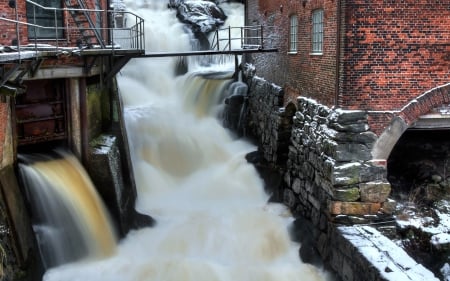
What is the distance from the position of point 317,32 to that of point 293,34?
205cm

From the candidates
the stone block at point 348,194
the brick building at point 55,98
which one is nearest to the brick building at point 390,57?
the stone block at point 348,194

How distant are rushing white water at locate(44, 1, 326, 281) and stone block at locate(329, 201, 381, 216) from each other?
1.36 meters

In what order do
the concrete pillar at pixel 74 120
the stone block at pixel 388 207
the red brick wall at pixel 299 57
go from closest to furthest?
the stone block at pixel 388 207 → the red brick wall at pixel 299 57 → the concrete pillar at pixel 74 120

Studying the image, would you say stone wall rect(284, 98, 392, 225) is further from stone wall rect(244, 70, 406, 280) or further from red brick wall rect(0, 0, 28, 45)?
red brick wall rect(0, 0, 28, 45)

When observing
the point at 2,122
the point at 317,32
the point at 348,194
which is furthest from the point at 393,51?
the point at 2,122

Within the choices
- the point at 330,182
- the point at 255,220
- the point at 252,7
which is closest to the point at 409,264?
the point at 330,182

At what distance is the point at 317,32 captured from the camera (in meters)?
11.7

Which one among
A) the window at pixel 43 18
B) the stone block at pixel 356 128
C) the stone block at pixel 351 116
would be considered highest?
the window at pixel 43 18

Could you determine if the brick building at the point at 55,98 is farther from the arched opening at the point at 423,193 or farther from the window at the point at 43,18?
the arched opening at the point at 423,193

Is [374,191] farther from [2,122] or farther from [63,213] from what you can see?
[2,122]

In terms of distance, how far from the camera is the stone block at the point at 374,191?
9.84 metres

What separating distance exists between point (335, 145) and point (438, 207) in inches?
136

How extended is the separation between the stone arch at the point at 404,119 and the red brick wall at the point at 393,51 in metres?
0.12

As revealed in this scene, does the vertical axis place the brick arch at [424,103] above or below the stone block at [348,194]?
above
